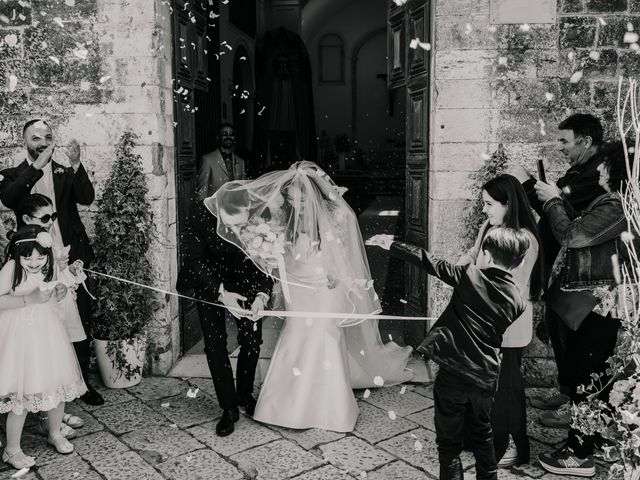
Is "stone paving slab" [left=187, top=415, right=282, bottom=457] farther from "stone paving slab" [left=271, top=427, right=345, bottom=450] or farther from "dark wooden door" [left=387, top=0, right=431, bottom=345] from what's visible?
"dark wooden door" [left=387, top=0, right=431, bottom=345]

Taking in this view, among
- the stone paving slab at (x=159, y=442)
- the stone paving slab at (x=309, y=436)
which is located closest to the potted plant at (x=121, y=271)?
the stone paving slab at (x=159, y=442)

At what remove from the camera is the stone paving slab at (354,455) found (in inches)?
148

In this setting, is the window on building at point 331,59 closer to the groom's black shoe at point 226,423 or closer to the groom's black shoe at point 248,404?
the groom's black shoe at point 248,404

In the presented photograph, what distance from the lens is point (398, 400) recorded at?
15.6 ft

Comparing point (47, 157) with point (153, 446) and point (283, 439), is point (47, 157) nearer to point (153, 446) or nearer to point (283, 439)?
point (153, 446)

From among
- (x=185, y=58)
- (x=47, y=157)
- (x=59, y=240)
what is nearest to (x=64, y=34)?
(x=185, y=58)

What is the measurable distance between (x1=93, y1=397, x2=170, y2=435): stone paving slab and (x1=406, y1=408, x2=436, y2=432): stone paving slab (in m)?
1.66

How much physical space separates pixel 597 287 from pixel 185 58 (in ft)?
12.3

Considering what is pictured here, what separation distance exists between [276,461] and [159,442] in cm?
79

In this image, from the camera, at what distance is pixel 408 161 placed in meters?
5.66

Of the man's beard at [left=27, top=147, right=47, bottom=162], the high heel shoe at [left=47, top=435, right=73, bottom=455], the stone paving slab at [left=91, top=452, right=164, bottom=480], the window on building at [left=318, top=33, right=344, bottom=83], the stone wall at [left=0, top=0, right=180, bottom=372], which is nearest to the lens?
the stone paving slab at [left=91, top=452, right=164, bottom=480]

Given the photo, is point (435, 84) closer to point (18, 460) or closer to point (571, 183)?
point (571, 183)

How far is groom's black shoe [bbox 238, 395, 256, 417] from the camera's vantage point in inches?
177

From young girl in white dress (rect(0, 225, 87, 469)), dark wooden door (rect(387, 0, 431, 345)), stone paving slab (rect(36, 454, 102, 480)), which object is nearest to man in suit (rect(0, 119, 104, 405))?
young girl in white dress (rect(0, 225, 87, 469))
